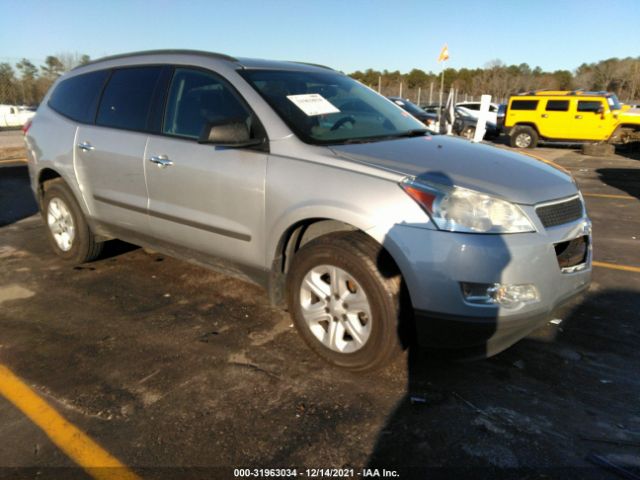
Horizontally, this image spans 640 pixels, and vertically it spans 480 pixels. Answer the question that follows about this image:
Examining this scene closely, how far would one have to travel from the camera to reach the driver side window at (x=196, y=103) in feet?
11.0

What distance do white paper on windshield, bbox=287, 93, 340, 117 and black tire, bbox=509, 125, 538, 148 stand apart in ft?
55.2

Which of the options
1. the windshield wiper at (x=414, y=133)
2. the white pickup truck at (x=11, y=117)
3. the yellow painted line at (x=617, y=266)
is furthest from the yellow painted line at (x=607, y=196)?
the white pickup truck at (x=11, y=117)

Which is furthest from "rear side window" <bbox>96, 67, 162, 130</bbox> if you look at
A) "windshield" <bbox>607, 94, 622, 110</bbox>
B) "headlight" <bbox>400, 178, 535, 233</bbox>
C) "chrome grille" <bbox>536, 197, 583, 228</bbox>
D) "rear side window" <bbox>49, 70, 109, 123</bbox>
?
"windshield" <bbox>607, 94, 622, 110</bbox>

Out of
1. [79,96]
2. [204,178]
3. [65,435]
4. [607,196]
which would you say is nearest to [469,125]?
[607,196]

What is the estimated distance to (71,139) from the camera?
4.30 metres

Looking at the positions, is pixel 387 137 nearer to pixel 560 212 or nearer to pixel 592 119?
pixel 560 212

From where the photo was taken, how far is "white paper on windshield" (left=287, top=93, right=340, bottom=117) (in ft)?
10.8

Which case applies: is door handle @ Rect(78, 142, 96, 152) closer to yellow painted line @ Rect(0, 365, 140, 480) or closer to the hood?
yellow painted line @ Rect(0, 365, 140, 480)

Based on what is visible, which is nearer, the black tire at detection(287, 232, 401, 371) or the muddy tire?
the black tire at detection(287, 232, 401, 371)

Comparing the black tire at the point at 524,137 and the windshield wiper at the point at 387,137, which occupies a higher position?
the windshield wiper at the point at 387,137

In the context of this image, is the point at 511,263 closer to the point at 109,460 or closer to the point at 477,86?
the point at 109,460

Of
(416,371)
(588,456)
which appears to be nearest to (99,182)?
(416,371)

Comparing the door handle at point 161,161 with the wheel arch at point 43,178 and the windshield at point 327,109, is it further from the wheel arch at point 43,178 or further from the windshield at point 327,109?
the wheel arch at point 43,178

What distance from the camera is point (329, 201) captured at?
9.06 ft
